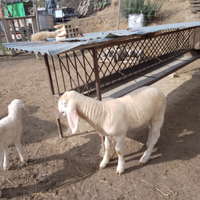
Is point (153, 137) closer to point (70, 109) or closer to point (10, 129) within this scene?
point (70, 109)

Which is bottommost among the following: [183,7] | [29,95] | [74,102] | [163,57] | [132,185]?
[29,95]

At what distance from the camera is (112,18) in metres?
16.3

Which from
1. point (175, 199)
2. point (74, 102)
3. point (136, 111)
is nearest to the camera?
point (74, 102)

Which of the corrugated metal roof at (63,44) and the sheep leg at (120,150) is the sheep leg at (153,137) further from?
the corrugated metal roof at (63,44)

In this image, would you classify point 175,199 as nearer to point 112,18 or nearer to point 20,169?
point 20,169

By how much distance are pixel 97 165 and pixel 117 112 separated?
1143 mm

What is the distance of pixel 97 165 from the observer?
9.29 feet

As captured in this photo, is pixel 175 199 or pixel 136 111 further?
pixel 136 111

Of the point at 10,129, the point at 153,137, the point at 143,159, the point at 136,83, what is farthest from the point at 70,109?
the point at 136,83

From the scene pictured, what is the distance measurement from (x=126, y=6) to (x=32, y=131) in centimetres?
1318

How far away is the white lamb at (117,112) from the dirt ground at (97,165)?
35 cm

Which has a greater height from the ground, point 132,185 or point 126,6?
point 126,6

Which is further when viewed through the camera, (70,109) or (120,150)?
(120,150)

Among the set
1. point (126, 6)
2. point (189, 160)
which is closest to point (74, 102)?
point (189, 160)
